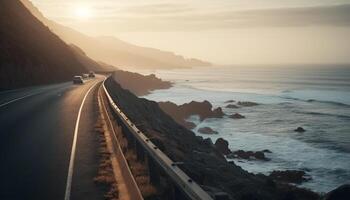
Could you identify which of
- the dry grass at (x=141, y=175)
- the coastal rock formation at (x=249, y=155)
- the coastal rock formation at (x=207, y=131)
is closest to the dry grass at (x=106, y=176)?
the dry grass at (x=141, y=175)

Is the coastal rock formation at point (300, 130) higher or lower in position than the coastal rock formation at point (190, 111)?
lower

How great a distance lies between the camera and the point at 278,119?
230 ft

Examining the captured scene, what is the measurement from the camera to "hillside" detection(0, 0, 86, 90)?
48.0 m

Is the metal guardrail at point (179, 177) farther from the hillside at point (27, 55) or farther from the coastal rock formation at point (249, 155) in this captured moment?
the hillside at point (27, 55)

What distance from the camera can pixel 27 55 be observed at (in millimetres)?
56344

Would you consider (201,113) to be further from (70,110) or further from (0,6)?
(70,110)

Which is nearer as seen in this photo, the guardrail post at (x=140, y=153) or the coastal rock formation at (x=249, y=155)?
the guardrail post at (x=140, y=153)

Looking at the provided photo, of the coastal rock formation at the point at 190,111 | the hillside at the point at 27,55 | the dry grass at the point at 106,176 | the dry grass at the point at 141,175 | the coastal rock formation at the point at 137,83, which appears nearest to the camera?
the dry grass at the point at 141,175

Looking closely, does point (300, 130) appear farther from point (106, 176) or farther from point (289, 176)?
point (106, 176)

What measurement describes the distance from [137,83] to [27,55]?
7665 centimetres

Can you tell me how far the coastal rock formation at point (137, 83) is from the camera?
120 meters

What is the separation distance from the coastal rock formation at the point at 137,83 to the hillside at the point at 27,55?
110 ft

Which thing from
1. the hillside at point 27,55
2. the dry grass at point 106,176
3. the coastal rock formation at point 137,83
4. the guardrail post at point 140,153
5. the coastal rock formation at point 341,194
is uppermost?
the hillside at point 27,55

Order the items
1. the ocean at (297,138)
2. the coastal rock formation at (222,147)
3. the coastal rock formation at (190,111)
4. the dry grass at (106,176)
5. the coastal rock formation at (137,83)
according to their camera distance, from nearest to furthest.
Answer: the dry grass at (106,176)
the ocean at (297,138)
the coastal rock formation at (222,147)
the coastal rock formation at (190,111)
the coastal rock formation at (137,83)
